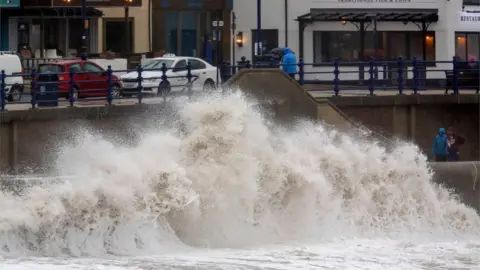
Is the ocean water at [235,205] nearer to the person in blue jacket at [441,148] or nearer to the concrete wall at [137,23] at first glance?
the person in blue jacket at [441,148]

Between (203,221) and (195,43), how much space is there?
32.7 metres

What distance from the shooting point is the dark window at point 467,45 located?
49.2 metres

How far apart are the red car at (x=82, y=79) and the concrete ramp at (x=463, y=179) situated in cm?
767

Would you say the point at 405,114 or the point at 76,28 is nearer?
the point at 405,114

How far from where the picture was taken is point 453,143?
1093 inches

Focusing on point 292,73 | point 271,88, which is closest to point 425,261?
point 271,88

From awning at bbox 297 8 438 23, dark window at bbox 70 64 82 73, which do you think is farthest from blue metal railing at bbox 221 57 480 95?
awning at bbox 297 8 438 23

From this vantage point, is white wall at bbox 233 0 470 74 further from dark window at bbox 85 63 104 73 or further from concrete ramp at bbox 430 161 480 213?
concrete ramp at bbox 430 161 480 213

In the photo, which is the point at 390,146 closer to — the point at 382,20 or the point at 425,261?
the point at 425,261

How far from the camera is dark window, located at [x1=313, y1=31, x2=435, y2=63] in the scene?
4941cm

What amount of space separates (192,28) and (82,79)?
21.2m

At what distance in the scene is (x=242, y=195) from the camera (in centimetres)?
1906

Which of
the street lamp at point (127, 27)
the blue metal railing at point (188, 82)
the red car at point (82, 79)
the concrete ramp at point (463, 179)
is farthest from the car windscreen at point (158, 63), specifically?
Answer: the concrete ramp at point (463, 179)

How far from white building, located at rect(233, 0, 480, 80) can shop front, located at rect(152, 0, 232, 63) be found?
2.60 ft
